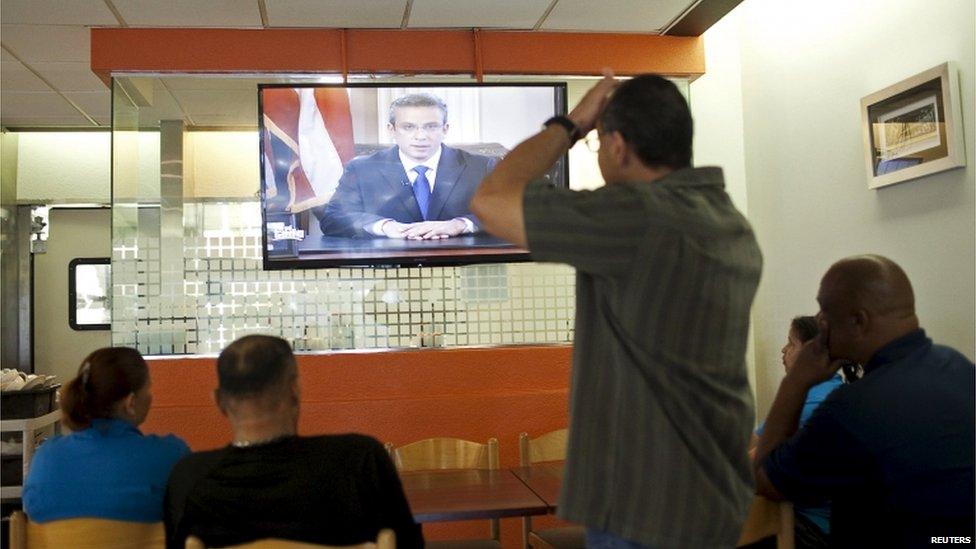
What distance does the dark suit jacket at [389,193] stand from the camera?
4645 mm

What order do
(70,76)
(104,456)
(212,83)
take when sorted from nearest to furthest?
(104,456), (212,83), (70,76)

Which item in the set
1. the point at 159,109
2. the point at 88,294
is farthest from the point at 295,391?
the point at 88,294

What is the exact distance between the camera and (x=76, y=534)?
2131 mm

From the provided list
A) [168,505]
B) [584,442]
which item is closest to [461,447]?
[168,505]

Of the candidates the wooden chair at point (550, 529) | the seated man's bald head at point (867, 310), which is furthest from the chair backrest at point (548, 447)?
the seated man's bald head at point (867, 310)

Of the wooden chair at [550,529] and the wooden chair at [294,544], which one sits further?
the wooden chair at [550,529]

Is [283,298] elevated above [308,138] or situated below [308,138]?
below

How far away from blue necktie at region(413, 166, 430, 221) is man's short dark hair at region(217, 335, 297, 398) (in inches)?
108

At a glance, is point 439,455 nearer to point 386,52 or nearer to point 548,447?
point 548,447

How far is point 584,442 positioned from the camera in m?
1.44

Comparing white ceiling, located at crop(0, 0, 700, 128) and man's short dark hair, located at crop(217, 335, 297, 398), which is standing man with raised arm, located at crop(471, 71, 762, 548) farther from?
white ceiling, located at crop(0, 0, 700, 128)

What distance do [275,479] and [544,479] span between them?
1.28 meters

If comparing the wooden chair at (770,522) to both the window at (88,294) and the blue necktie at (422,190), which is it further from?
the window at (88,294)

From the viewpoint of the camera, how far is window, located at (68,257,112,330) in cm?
827
